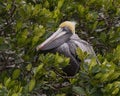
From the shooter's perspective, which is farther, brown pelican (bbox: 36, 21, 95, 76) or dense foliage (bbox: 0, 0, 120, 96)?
brown pelican (bbox: 36, 21, 95, 76)

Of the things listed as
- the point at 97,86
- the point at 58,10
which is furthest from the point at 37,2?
the point at 97,86

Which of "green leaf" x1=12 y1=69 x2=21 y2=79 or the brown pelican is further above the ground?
"green leaf" x1=12 y1=69 x2=21 y2=79

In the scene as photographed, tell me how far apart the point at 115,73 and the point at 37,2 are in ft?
5.15

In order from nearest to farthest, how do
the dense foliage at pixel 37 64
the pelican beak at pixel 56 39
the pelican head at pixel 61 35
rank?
the dense foliage at pixel 37 64, the pelican beak at pixel 56 39, the pelican head at pixel 61 35

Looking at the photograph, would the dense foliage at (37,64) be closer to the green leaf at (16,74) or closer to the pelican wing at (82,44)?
the green leaf at (16,74)

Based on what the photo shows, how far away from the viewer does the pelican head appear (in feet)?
14.6

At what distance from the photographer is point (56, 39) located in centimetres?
479

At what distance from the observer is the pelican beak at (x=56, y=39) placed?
4.36 meters

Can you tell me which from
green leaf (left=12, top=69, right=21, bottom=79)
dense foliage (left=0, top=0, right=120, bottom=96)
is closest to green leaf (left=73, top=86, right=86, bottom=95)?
dense foliage (left=0, top=0, right=120, bottom=96)

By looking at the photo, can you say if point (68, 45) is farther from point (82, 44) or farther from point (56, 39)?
point (82, 44)

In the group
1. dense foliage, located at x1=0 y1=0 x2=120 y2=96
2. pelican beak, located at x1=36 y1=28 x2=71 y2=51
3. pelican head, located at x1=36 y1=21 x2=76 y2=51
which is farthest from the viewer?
pelican head, located at x1=36 y1=21 x2=76 y2=51

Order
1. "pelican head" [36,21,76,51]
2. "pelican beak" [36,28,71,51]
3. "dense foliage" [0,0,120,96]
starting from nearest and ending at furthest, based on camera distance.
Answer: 1. "dense foliage" [0,0,120,96]
2. "pelican beak" [36,28,71,51]
3. "pelican head" [36,21,76,51]

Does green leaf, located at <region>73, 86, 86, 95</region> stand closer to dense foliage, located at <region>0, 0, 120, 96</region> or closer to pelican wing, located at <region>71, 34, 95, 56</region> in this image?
dense foliage, located at <region>0, 0, 120, 96</region>

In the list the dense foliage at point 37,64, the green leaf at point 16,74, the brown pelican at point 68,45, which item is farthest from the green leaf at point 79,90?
the brown pelican at point 68,45
